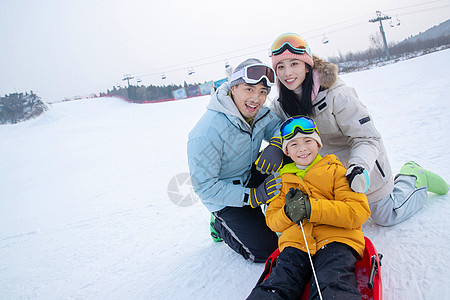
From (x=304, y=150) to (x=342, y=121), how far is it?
0.65m

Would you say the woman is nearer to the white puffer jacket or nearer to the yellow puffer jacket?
the white puffer jacket

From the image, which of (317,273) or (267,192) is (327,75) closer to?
(267,192)

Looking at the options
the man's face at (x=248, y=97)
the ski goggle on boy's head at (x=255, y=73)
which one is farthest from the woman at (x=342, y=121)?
the man's face at (x=248, y=97)

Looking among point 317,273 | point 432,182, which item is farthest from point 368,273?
point 432,182

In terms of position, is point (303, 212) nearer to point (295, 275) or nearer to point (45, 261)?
point (295, 275)

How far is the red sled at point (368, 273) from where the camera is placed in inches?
61.1

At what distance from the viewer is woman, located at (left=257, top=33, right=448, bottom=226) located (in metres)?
2.36

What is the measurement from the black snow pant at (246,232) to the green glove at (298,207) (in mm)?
757

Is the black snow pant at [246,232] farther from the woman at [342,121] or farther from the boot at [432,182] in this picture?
the boot at [432,182]

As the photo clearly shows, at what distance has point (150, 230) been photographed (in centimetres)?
396

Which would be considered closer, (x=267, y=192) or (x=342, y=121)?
(x=267, y=192)

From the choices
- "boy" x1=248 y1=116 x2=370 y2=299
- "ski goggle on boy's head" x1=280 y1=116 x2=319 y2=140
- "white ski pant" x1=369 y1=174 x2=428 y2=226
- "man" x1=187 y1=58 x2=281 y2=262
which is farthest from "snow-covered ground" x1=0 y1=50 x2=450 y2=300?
"ski goggle on boy's head" x1=280 y1=116 x2=319 y2=140

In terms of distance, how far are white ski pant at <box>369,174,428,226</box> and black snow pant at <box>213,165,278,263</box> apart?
3.31 ft

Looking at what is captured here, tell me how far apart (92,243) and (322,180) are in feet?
11.9
